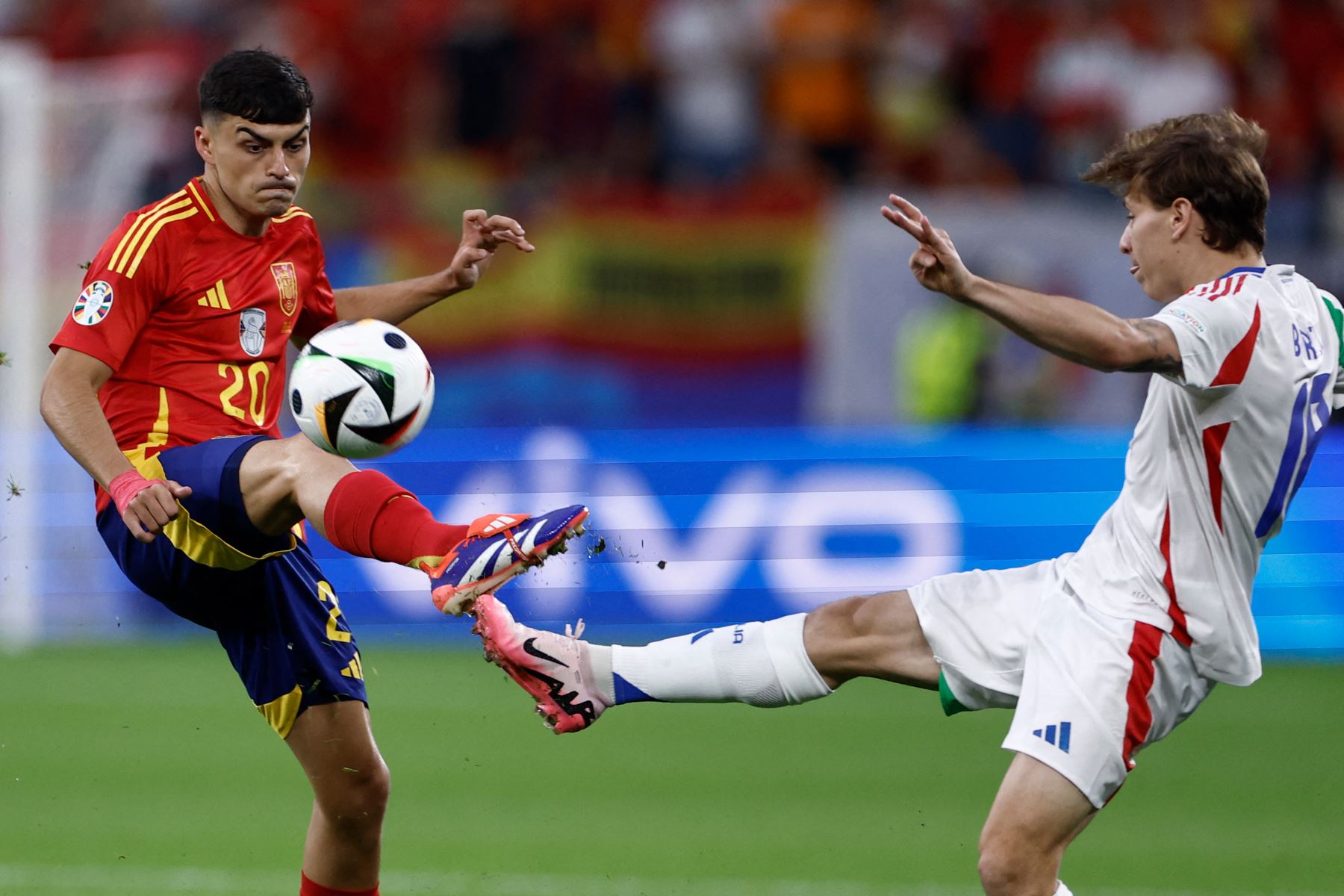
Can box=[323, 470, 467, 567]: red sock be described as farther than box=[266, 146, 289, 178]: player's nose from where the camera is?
No

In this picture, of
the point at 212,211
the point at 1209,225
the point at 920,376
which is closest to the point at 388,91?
the point at 920,376

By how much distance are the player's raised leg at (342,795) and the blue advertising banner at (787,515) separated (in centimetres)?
405

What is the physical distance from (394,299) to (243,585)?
3.18 feet

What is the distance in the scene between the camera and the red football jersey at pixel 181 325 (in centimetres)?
436

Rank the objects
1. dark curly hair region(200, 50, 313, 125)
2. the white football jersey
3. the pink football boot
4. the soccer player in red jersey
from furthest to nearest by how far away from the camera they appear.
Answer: dark curly hair region(200, 50, 313, 125), the pink football boot, the soccer player in red jersey, the white football jersey

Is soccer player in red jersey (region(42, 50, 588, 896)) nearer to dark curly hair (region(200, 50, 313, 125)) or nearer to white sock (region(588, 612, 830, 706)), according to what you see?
dark curly hair (region(200, 50, 313, 125))

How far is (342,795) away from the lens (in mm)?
4770

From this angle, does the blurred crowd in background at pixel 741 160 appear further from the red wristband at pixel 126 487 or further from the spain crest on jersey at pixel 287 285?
the red wristband at pixel 126 487

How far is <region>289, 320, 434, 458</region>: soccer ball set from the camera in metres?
4.23

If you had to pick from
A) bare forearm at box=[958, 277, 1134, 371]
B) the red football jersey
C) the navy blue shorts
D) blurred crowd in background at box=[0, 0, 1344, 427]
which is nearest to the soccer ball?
the navy blue shorts

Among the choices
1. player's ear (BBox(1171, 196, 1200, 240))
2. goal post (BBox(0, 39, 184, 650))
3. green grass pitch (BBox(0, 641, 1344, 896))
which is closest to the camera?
player's ear (BBox(1171, 196, 1200, 240))

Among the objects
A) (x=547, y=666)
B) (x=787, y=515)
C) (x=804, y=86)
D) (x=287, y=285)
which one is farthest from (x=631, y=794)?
(x=804, y=86)

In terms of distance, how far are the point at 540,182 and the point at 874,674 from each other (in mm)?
9089

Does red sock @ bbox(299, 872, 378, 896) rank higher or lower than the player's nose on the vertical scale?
lower
